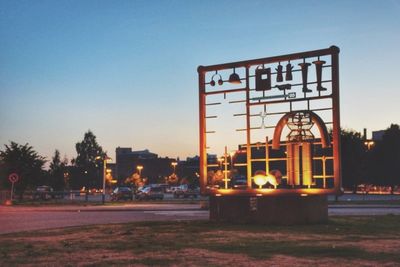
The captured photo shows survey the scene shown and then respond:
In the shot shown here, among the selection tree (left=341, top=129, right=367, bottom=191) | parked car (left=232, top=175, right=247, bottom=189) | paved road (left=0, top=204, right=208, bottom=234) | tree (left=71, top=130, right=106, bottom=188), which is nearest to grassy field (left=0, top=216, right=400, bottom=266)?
parked car (left=232, top=175, right=247, bottom=189)

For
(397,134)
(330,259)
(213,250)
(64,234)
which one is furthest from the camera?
(397,134)

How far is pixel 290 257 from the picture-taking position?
520 inches

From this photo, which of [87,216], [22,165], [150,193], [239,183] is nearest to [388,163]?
[150,193]

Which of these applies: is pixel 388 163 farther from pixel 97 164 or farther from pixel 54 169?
pixel 97 164

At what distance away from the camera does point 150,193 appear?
65.4 m

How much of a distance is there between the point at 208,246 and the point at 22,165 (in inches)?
1910

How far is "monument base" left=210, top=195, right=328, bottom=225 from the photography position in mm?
23172

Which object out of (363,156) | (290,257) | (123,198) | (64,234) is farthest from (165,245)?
(363,156)

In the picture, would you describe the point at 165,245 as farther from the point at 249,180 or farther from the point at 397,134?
the point at 397,134

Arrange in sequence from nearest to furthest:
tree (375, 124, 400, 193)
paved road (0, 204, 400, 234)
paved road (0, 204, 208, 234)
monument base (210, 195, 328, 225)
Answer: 1. monument base (210, 195, 328, 225)
2. paved road (0, 204, 208, 234)
3. paved road (0, 204, 400, 234)
4. tree (375, 124, 400, 193)

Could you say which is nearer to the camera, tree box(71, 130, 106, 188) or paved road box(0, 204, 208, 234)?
paved road box(0, 204, 208, 234)

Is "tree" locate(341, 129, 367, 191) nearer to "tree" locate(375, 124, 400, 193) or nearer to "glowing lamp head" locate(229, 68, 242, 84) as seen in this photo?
"tree" locate(375, 124, 400, 193)

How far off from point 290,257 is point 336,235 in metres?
5.75

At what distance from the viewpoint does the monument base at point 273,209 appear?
23.2 metres
